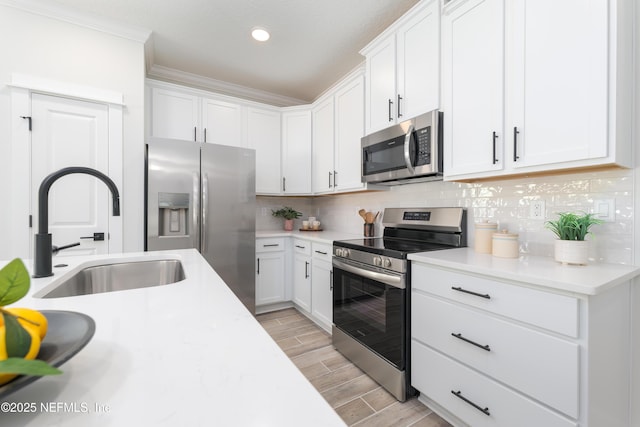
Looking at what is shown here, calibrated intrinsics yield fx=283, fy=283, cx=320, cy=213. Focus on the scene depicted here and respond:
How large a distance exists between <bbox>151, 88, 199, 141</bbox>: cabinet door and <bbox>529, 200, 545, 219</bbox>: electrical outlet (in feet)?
9.90

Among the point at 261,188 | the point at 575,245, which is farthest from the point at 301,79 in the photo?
the point at 575,245

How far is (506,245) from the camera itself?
155cm

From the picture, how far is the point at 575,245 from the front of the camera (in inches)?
51.3

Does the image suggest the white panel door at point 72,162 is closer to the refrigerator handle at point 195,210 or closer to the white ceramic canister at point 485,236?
the refrigerator handle at point 195,210

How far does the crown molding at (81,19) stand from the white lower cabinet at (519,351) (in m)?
3.02

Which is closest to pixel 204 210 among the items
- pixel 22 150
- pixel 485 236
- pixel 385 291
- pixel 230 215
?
pixel 230 215

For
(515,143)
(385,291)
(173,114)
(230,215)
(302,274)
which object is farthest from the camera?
(302,274)

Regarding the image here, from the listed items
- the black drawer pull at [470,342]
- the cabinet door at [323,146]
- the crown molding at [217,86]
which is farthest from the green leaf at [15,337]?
the crown molding at [217,86]

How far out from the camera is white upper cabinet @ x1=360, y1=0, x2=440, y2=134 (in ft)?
6.25

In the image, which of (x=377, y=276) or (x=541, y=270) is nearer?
(x=541, y=270)

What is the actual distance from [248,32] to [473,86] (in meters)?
1.97

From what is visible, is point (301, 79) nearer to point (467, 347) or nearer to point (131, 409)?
point (467, 347)

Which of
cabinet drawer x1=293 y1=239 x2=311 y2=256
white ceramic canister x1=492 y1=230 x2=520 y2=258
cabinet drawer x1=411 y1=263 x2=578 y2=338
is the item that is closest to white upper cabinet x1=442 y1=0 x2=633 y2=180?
white ceramic canister x1=492 y1=230 x2=520 y2=258

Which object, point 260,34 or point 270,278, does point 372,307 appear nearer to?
point 270,278
